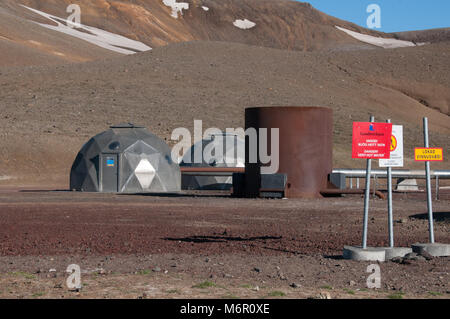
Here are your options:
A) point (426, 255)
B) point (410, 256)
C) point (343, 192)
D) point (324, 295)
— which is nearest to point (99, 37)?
point (343, 192)

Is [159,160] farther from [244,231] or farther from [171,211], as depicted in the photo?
[244,231]

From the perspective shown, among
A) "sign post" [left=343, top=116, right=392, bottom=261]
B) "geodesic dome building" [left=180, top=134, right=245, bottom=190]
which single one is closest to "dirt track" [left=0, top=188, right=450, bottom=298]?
"sign post" [left=343, top=116, right=392, bottom=261]

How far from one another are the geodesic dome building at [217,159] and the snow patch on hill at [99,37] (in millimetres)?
110936

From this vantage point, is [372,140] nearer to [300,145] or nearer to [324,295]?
[324,295]

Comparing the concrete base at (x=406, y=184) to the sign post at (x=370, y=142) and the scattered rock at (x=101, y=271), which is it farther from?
the scattered rock at (x=101, y=271)

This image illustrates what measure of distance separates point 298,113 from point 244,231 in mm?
11763

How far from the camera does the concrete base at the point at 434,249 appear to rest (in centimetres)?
1249

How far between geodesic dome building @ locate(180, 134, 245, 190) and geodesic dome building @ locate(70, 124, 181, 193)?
2882 millimetres

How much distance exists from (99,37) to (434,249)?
150931 millimetres

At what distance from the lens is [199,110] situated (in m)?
60.9

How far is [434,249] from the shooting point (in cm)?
1251

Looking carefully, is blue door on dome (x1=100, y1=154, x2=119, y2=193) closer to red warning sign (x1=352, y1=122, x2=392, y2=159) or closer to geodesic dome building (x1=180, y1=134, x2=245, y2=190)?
geodesic dome building (x1=180, y1=134, x2=245, y2=190)
